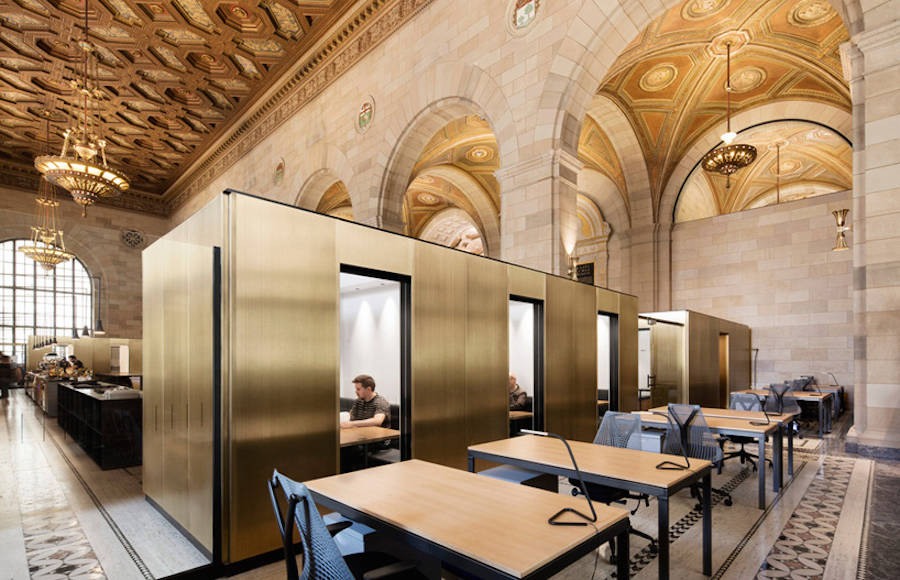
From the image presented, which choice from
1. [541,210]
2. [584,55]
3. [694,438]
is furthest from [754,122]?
[694,438]

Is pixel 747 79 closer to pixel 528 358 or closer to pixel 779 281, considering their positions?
pixel 779 281

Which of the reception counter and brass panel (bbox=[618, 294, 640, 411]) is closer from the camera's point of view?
the reception counter

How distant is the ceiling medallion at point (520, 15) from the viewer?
28.0 ft

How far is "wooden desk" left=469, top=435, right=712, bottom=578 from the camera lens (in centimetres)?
284

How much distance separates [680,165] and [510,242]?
9.98m

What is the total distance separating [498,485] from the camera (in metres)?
2.73

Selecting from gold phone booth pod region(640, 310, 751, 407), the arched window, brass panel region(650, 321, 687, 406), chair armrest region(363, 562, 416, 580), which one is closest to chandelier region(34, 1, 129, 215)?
chair armrest region(363, 562, 416, 580)

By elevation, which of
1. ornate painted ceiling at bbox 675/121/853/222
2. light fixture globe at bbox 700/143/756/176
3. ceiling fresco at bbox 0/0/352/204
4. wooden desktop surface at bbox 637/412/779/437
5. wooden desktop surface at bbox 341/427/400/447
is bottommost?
wooden desktop surface at bbox 637/412/779/437

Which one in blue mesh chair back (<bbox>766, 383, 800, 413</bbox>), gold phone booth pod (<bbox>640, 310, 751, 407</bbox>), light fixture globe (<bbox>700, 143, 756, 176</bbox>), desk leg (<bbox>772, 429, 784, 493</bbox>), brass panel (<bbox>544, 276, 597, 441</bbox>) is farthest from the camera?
light fixture globe (<bbox>700, 143, 756, 176</bbox>)

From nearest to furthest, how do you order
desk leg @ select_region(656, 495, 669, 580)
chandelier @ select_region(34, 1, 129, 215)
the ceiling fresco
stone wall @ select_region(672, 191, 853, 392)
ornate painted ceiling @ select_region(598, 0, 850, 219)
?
desk leg @ select_region(656, 495, 669, 580) < chandelier @ select_region(34, 1, 129, 215) < ornate painted ceiling @ select_region(598, 0, 850, 219) < the ceiling fresco < stone wall @ select_region(672, 191, 853, 392)

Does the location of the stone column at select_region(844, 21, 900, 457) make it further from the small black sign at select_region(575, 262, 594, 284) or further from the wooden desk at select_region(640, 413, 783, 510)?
the small black sign at select_region(575, 262, 594, 284)

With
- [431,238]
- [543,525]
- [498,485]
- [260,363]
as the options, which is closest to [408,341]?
[260,363]

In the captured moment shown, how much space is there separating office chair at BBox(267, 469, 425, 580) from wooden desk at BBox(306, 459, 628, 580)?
166 mm

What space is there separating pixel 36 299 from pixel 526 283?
25249mm
